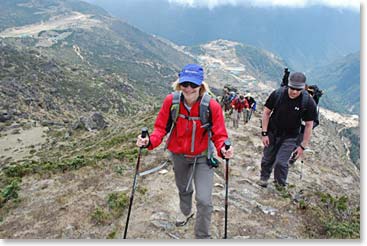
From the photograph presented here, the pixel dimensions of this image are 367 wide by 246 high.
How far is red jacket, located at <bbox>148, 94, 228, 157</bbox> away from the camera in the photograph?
5242 millimetres

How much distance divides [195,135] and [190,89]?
69 centimetres

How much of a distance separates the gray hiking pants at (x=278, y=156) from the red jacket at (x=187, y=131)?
292cm

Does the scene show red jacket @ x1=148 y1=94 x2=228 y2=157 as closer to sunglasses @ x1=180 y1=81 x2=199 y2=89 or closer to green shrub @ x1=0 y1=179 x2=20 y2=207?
sunglasses @ x1=180 y1=81 x2=199 y2=89

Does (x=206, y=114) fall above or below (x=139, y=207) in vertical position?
above

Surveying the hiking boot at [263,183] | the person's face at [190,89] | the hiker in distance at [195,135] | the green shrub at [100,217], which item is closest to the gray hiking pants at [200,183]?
the hiker in distance at [195,135]

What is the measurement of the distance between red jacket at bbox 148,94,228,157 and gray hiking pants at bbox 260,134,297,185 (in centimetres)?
292

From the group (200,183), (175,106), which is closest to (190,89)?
(175,106)

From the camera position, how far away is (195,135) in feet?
17.7

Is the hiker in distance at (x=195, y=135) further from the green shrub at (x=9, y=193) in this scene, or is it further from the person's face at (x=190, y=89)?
the green shrub at (x=9, y=193)

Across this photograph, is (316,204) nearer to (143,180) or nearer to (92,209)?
(143,180)

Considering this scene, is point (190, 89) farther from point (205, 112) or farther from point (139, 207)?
point (139, 207)

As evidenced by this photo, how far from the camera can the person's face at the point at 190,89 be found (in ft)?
16.9

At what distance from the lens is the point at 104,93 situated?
294ft

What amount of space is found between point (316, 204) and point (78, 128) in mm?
33476
